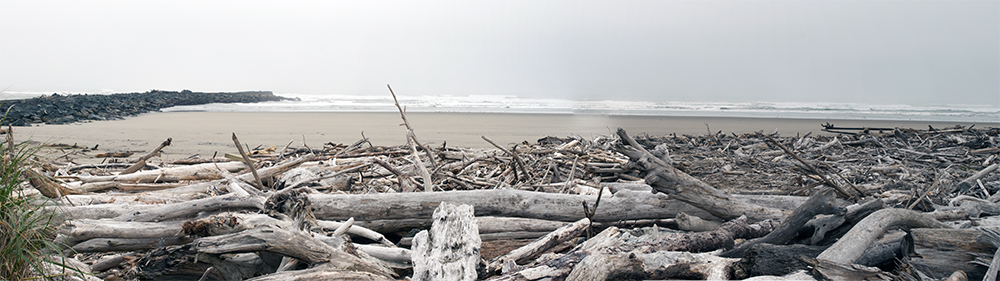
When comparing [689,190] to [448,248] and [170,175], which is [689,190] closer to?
[448,248]

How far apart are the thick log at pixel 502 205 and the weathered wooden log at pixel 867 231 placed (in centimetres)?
105

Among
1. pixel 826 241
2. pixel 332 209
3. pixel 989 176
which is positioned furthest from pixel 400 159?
pixel 989 176

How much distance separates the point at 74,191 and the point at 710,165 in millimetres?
7591

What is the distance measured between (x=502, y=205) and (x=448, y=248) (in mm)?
→ 1241

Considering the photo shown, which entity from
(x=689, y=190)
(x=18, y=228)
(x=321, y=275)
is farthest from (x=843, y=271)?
(x=18, y=228)

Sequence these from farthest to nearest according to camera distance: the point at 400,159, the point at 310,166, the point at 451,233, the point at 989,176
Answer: the point at 400,159 → the point at 310,166 → the point at 989,176 → the point at 451,233

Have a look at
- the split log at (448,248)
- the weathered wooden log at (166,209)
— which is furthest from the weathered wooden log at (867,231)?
the weathered wooden log at (166,209)

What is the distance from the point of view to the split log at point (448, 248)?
2.18 metres

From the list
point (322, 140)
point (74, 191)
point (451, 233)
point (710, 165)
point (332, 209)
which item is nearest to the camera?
point (451, 233)

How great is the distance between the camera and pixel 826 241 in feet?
8.96

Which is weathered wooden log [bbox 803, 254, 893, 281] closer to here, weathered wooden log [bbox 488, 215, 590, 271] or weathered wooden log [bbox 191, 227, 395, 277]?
weathered wooden log [bbox 488, 215, 590, 271]

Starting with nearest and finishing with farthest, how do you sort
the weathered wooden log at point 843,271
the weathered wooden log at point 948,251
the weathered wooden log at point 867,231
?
1. the weathered wooden log at point 843,271
2. the weathered wooden log at point 948,251
3. the weathered wooden log at point 867,231

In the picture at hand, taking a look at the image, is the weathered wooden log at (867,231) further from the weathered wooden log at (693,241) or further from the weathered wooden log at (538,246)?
the weathered wooden log at (538,246)

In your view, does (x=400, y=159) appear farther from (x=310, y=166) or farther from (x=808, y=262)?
(x=808, y=262)
